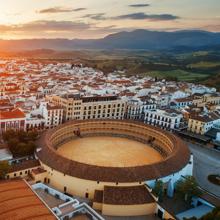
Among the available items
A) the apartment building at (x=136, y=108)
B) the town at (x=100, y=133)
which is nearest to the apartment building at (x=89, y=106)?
Answer: the town at (x=100, y=133)

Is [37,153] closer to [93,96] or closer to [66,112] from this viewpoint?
[66,112]

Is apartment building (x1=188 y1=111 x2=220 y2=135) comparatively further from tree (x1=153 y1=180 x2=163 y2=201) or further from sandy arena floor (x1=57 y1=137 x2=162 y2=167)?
tree (x1=153 y1=180 x2=163 y2=201)

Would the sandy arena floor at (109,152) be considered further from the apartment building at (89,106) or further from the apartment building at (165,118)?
the apartment building at (165,118)

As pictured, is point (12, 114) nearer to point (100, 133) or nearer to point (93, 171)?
point (100, 133)

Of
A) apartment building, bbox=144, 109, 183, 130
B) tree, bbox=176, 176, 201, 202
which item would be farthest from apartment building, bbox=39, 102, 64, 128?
tree, bbox=176, 176, 201, 202

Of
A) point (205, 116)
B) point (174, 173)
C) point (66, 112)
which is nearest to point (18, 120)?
point (66, 112)

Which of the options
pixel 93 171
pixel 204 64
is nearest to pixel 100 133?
pixel 93 171
